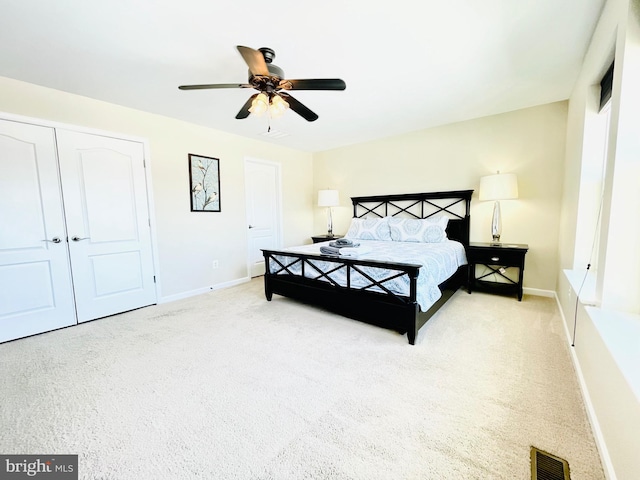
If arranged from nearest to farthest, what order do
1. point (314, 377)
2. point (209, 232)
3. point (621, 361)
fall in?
point (621, 361) → point (314, 377) → point (209, 232)

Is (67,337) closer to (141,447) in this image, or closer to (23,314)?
(23,314)

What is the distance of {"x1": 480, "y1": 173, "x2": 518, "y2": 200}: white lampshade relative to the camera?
337 centimetres

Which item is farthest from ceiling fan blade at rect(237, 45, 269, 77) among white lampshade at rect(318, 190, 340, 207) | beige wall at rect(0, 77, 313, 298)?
white lampshade at rect(318, 190, 340, 207)

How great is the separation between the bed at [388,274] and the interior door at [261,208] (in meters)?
1.42

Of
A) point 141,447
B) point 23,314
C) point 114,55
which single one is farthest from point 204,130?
point 141,447

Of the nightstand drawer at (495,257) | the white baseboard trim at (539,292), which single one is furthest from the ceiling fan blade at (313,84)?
the white baseboard trim at (539,292)

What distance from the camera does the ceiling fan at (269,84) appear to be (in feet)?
5.93

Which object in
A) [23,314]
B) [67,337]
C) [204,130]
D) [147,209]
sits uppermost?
[204,130]

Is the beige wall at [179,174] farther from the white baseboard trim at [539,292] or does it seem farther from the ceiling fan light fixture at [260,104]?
the white baseboard trim at [539,292]

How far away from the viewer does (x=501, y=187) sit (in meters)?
3.39

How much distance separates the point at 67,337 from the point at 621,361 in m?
4.10

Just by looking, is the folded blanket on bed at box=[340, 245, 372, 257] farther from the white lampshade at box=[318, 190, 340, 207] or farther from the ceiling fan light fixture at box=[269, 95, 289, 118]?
the white lampshade at box=[318, 190, 340, 207]

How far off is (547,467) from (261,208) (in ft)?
15.2

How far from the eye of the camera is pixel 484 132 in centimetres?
384
